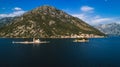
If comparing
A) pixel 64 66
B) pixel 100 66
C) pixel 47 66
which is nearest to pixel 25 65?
pixel 47 66

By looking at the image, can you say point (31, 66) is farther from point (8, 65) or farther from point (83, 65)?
point (83, 65)

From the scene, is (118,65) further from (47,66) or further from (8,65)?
(8,65)

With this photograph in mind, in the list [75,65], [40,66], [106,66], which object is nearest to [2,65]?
[40,66]

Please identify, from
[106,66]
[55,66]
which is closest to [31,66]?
[55,66]

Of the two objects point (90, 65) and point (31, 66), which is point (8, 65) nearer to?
point (31, 66)

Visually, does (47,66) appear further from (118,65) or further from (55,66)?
(118,65)

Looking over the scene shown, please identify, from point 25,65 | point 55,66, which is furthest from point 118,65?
point 25,65
